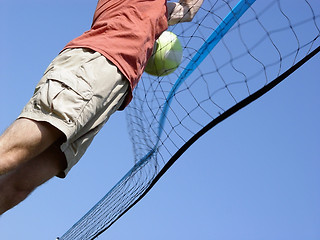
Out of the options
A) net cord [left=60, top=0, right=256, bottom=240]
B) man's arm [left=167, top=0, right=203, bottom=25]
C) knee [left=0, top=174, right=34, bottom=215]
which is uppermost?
man's arm [left=167, top=0, right=203, bottom=25]

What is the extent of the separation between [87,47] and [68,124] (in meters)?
0.43

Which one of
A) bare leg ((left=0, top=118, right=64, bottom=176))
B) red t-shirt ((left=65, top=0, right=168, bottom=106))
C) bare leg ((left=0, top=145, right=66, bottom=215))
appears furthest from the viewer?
bare leg ((left=0, top=145, right=66, bottom=215))

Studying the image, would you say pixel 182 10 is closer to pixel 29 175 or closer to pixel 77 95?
pixel 77 95

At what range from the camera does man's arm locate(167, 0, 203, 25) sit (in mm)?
3697

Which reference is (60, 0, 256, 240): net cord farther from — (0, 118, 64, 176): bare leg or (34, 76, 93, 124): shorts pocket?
(0, 118, 64, 176): bare leg

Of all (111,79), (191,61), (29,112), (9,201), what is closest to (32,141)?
(29,112)

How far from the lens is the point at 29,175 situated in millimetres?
3180

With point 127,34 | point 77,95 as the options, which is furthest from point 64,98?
point 127,34

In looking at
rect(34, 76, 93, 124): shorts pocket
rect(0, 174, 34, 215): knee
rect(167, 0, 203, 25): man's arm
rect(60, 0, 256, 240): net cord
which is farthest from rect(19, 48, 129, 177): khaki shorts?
rect(60, 0, 256, 240): net cord

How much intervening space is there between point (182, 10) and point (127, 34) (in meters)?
0.83

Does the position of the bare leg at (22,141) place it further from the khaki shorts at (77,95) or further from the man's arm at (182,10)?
the man's arm at (182,10)

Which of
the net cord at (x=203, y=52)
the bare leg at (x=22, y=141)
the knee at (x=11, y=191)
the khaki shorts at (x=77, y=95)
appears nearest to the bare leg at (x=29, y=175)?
the knee at (x=11, y=191)

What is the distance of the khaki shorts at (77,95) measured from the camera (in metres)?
2.73

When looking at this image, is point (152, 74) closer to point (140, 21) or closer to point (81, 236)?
point (140, 21)
